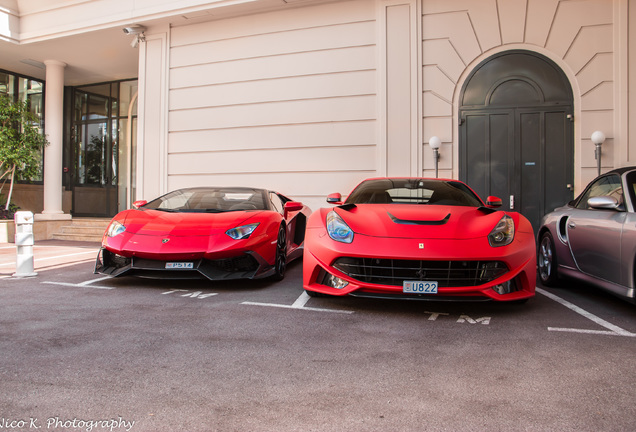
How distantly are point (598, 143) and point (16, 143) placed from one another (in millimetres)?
11877

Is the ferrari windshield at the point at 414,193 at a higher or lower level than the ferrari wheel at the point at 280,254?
higher

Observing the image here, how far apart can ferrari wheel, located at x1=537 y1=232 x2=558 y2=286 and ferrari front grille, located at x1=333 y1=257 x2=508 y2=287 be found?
5.97ft

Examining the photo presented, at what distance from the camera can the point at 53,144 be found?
11680 millimetres

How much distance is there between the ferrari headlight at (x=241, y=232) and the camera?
461 cm

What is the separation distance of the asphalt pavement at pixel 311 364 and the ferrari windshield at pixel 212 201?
139 cm

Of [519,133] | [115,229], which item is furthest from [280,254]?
[519,133]

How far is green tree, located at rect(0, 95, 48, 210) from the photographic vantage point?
10477 mm

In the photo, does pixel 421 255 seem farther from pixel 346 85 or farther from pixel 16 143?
pixel 16 143

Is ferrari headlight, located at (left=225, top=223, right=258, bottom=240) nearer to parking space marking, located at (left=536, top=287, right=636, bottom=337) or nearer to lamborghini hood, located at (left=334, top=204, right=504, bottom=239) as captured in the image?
lamborghini hood, located at (left=334, top=204, right=504, bottom=239)

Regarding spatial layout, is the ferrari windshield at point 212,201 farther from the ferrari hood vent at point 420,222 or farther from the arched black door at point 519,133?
the arched black door at point 519,133

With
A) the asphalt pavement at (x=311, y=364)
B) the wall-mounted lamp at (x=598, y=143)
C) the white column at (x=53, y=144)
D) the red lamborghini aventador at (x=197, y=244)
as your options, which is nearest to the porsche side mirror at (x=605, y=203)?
the asphalt pavement at (x=311, y=364)

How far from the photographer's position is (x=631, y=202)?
12.0 ft

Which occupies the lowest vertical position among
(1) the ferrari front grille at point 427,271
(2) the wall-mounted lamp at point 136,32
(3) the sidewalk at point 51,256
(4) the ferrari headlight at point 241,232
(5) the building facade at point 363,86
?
(3) the sidewalk at point 51,256

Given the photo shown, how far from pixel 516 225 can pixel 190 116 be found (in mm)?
7768
